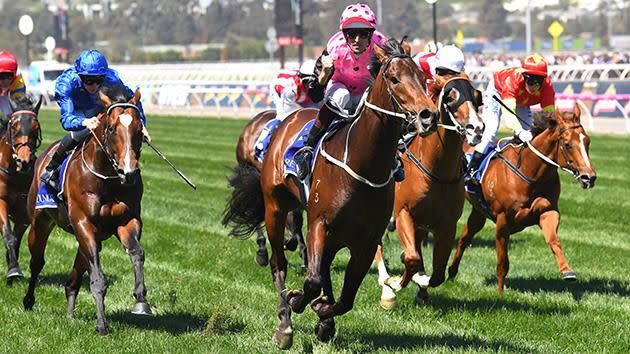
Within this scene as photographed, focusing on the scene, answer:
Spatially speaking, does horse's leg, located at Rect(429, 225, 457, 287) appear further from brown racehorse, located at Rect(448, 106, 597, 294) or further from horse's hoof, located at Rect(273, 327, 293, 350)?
horse's hoof, located at Rect(273, 327, 293, 350)

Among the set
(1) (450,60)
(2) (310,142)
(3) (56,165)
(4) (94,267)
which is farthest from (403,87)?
(3) (56,165)

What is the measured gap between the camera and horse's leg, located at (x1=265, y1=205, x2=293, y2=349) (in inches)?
304

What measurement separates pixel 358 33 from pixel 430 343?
2.15 meters

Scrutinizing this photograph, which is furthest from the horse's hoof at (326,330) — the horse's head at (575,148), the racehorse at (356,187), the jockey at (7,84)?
the jockey at (7,84)

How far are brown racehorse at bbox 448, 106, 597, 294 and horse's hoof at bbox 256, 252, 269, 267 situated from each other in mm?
2003

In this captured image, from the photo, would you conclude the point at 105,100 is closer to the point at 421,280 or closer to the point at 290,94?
the point at 421,280

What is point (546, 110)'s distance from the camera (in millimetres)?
10328

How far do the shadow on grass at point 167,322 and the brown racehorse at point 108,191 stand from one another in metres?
0.50

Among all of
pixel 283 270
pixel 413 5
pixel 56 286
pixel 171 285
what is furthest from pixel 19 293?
pixel 413 5

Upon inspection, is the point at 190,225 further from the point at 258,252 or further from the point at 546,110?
the point at 546,110

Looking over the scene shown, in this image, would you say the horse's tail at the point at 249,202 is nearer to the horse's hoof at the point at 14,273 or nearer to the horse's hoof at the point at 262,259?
the horse's hoof at the point at 262,259

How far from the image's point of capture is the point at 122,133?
25.4 ft

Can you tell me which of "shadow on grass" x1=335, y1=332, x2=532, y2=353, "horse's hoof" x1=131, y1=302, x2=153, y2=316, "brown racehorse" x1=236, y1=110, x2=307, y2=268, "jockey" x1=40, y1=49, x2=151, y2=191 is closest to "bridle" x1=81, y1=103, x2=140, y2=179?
"jockey" x1=40, y1=49, x2=151, y2=191

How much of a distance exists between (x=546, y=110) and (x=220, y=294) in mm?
3371
